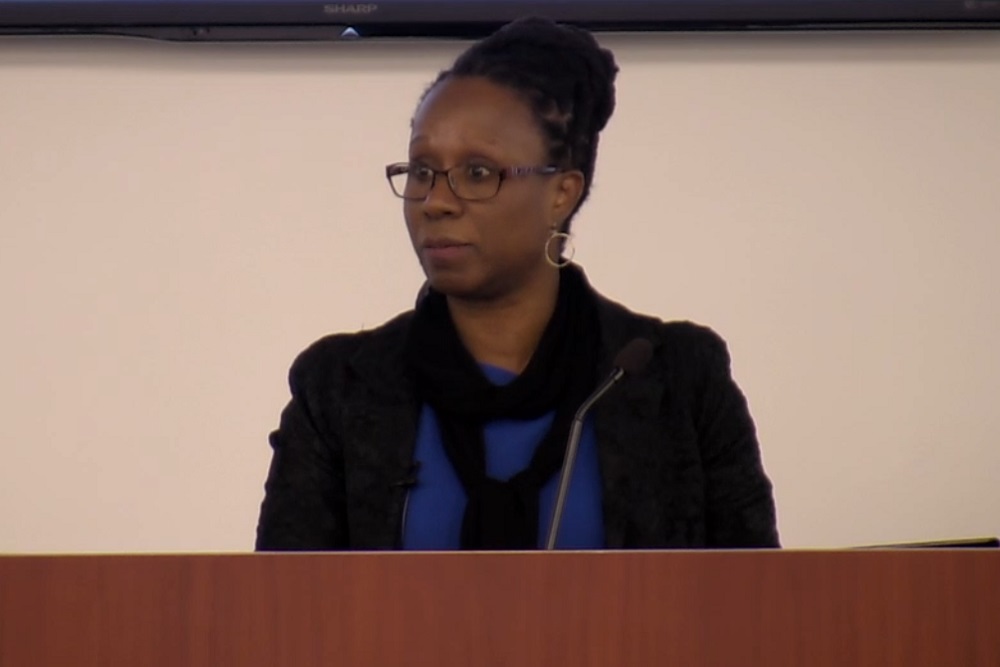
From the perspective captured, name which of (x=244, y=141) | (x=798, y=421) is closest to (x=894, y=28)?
(x=798, y=421)

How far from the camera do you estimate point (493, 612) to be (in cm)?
107

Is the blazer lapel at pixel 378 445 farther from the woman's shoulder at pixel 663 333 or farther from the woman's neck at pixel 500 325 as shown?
the woman's shoulder at pixel 663 333

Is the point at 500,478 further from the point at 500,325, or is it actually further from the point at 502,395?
the point at 500,325

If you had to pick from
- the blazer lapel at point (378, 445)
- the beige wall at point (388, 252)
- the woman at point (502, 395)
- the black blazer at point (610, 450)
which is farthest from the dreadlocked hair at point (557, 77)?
the beige wall at point (388, 252)

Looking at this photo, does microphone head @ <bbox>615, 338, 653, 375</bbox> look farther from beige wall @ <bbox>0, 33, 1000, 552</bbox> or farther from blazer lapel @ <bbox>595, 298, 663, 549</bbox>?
beige wall @ <bbox>0, 33, 1000, 552</bbox>

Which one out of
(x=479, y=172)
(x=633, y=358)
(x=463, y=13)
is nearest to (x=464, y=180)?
(x=479, y=172)

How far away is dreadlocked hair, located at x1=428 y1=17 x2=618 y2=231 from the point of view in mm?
1909

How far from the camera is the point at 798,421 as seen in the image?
2619 mm

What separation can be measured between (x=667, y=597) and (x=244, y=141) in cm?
171

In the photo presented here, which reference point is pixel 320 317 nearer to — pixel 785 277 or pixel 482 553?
pixel 785 277

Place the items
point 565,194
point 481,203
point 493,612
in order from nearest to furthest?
1. point 493,612
2. point 481,203
3. point 565,194

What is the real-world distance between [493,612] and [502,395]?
0.70 metres

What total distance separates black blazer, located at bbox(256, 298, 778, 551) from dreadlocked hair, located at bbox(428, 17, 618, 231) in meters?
0.21

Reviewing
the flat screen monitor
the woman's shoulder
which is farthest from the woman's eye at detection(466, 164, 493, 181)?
the flat screen monitor
